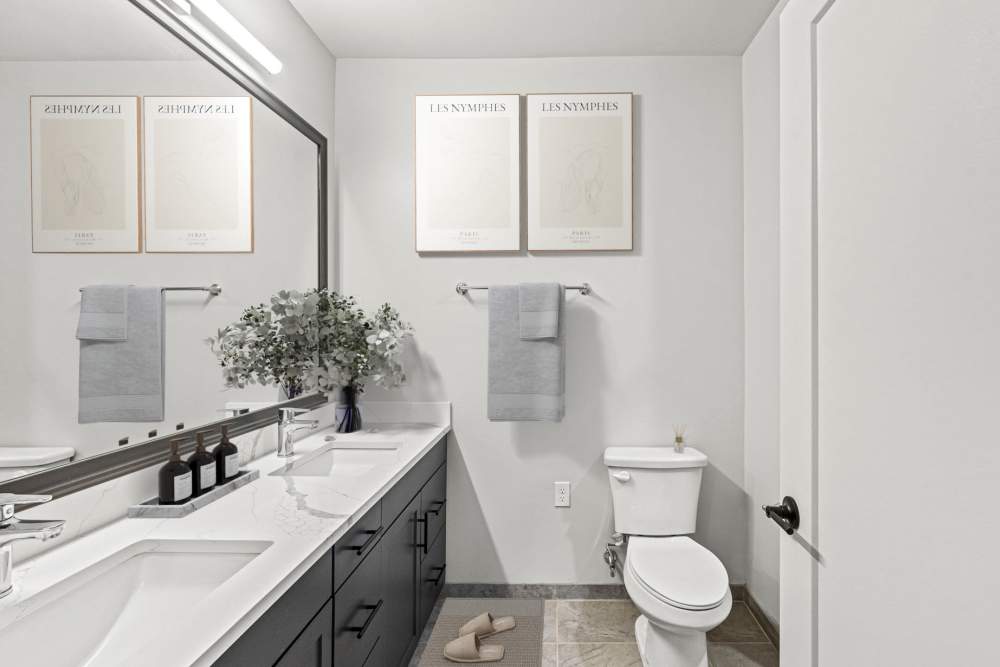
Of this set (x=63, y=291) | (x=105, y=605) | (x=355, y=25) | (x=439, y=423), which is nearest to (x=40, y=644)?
(x=105, y=605)

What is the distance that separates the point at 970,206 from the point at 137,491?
1.66m

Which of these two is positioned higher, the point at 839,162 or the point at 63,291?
the point at 839,162

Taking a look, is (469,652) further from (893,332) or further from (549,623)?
(893,332)

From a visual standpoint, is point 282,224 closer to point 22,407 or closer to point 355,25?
point 355,25

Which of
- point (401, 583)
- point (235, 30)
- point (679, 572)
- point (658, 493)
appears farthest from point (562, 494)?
point (235, 30)

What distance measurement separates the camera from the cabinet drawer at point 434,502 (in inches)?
82.9

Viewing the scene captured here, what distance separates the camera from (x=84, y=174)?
1.17 m

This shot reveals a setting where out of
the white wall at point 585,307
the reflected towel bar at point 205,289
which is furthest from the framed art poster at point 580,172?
the reflected towel bar at point 205,289

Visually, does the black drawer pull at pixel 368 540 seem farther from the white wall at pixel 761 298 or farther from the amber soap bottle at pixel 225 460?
the white wall at pixel 761 298

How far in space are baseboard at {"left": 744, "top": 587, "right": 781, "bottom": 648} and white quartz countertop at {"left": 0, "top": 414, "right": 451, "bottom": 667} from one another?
158 centimetres

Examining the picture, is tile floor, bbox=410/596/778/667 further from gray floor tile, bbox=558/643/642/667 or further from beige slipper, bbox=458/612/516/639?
beige slipper, bbox=458/612/516/639

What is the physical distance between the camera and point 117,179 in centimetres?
126

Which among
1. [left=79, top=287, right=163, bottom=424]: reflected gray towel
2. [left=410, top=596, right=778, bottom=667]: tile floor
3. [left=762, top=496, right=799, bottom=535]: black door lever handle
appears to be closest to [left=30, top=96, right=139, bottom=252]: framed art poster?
[left=79, top=287, right=163, bottom=424]: reflected gray towel

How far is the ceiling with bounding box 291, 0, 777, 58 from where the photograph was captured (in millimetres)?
2096
